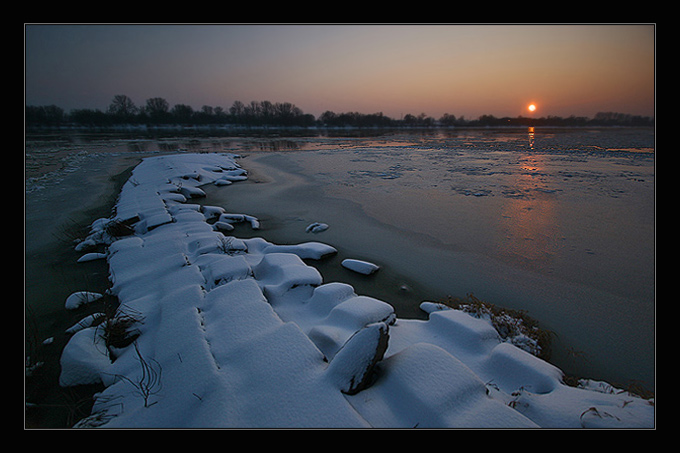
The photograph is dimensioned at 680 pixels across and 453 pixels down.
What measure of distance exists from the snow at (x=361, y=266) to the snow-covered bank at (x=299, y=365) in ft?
2.14

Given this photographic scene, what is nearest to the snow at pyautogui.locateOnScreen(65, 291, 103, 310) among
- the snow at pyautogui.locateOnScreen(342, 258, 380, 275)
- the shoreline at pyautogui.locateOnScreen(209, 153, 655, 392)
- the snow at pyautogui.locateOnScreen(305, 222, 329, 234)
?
the shoreline at pyautogui.locateOnScreen(209, 153, 655, 392)

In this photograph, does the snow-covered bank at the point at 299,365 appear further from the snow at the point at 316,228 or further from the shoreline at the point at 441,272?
the snow at the point at 316,228

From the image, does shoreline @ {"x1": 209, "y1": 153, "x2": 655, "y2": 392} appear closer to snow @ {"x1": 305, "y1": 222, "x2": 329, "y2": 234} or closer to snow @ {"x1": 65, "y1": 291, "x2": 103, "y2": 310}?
snow @ {"x1": 305, "y1": 222, "x2": 329, "y2": 234}

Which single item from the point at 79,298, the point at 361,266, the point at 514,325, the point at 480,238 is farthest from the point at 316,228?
the point at 514,325

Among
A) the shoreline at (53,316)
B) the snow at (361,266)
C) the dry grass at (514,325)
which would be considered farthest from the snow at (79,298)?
the dry grass at (514,325)

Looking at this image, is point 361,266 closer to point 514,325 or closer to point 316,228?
point 316,228

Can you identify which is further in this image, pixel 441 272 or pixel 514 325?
pixel 441 272

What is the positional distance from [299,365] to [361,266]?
1855 millimetres

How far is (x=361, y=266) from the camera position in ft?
11.0

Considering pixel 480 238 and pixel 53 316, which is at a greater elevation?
pixel 480 238

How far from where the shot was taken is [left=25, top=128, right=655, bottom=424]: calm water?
2465 mm

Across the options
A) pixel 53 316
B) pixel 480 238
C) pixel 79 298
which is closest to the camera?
pixel 53 316

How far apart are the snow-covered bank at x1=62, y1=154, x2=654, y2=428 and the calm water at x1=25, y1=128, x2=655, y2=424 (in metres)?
0.55
